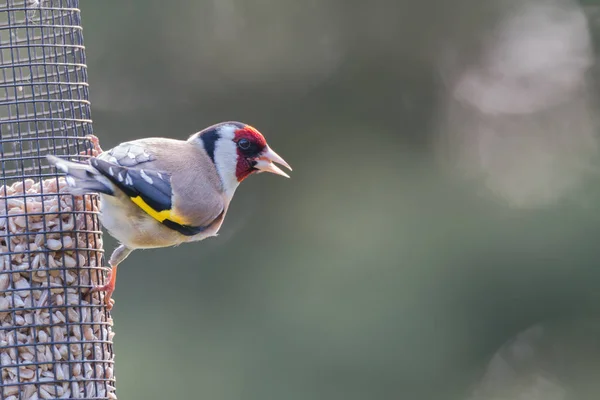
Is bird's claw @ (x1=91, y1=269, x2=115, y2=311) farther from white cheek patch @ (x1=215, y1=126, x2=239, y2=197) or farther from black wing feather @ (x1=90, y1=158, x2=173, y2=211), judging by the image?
white cheek patch @ (x1=215, y1=126, x2=239, y2=197)

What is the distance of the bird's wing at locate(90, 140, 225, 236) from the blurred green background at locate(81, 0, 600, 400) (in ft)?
14.3

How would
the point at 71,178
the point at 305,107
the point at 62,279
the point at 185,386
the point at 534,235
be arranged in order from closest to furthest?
the point at 71,178, the point at 62,279, the point at 185,386, the point at 534,235, the point at 305,107

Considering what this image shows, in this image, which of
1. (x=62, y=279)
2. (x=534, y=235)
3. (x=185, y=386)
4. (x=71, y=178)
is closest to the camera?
(x=71, y=178)

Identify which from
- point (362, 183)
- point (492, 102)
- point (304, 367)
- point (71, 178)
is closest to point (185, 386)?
point (304, 367)

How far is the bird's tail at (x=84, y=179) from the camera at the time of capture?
517 cm

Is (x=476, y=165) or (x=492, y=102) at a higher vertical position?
(x=492, y=102)

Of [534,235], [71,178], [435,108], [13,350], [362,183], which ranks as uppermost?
[435,108]

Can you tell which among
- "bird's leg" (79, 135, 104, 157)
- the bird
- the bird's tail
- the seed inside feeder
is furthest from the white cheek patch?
the bird's tail

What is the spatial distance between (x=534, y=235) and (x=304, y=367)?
8.73 feet

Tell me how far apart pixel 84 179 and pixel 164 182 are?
52cm

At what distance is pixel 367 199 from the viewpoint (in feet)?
36.5

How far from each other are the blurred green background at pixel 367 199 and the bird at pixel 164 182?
4224 mm

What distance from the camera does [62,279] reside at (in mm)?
5680

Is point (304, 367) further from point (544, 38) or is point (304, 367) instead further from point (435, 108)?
point (544, 38)
